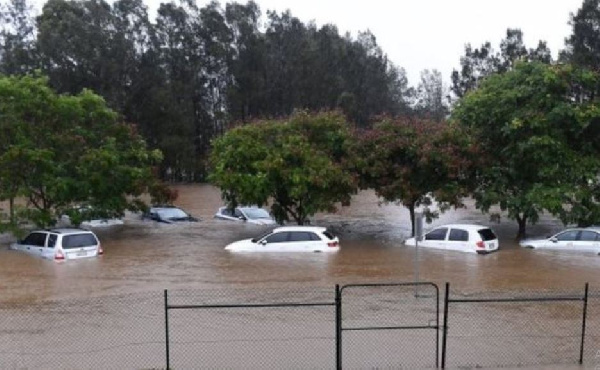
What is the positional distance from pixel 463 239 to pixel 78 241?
41.0 ft

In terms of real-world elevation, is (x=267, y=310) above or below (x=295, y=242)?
below

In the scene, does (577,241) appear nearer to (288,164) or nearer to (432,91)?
(288,164)

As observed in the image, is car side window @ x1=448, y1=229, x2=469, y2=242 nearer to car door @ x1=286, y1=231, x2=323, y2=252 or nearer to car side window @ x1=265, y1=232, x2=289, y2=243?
car door @ x1=286, y1=231, x2=323, y2=252

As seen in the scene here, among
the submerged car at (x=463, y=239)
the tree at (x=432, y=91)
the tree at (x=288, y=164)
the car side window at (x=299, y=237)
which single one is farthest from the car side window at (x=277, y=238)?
the tree at (x=432, y=91)

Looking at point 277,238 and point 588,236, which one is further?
point 277,238

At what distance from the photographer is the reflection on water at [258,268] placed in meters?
19.3

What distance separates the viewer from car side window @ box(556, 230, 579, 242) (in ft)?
76.5

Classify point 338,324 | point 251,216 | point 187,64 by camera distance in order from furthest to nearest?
1. point 187,64
2. point 251,216
3. point 338,324

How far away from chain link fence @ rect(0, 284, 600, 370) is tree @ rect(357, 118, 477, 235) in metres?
8.80

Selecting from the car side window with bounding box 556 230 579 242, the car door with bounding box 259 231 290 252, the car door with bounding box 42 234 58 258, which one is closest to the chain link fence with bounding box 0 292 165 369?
the car door with bounding box 42 234 58 258

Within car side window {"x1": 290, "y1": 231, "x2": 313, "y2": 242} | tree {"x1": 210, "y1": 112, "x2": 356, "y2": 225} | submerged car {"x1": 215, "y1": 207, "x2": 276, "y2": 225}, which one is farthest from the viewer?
submerged car {"x1": 215, "y1": 207, "x2": 276, "y2": 225}

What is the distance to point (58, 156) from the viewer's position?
27.6 m

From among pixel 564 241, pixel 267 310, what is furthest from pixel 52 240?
pixel 564 241

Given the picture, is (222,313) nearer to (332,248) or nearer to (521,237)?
(332,248)
